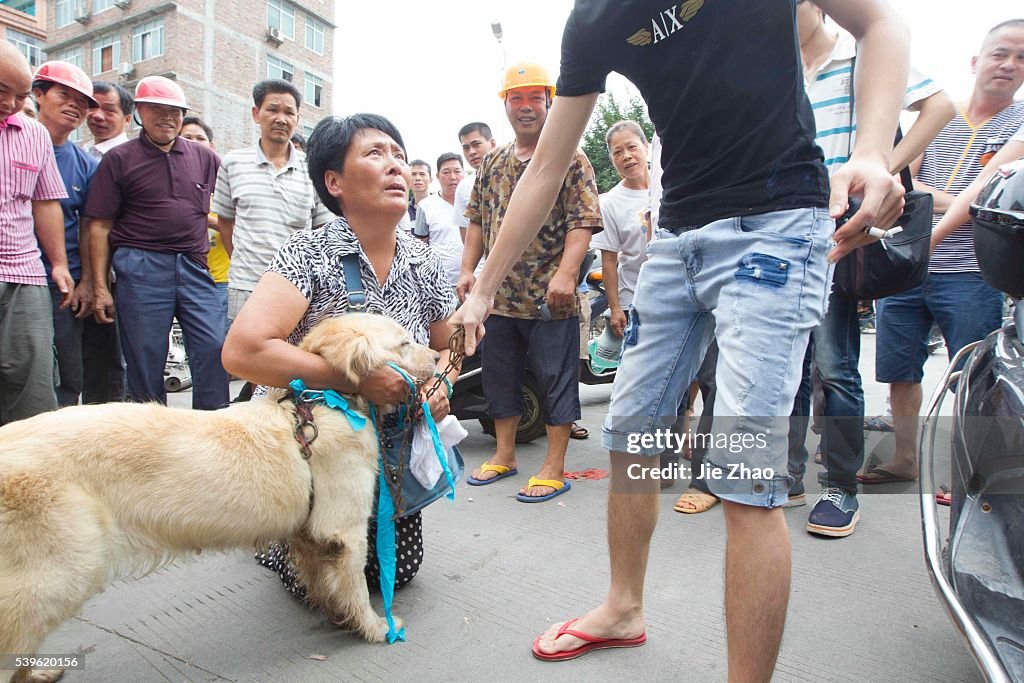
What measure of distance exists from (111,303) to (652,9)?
3484 millimetres

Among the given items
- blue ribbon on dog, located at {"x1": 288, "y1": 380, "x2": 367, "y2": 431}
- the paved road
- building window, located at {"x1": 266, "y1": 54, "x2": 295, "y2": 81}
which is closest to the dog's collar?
blue ribbon on dog, located at {"x1": 288, "y1": 380, "x2": 367, "y2": 431}

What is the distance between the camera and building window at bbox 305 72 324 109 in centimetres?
3206

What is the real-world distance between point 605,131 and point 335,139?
77.1ft

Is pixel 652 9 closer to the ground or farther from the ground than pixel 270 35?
closer to the ground

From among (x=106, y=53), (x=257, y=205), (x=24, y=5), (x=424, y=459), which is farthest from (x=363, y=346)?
(x=24, y=5)

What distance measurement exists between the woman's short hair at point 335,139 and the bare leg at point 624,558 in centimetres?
148

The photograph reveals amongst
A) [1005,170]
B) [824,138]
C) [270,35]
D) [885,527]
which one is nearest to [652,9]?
[1005,170]

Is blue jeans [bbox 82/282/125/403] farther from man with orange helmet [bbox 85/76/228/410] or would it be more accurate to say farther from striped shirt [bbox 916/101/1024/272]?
striped shirt [bbox 916/101/1024/272]

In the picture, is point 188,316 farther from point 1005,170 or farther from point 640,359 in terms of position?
point 1005,170

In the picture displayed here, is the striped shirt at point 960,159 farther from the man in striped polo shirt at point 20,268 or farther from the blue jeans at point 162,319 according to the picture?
the man in striped polo shirt at point 20,268

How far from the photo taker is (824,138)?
2781 mm

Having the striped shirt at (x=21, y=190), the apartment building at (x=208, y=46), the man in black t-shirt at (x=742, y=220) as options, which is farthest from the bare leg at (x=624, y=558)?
the apartment building at (x=208, y=46)

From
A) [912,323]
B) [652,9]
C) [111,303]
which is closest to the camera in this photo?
[652,9]

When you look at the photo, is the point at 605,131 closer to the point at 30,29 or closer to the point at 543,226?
the point at 543,226
